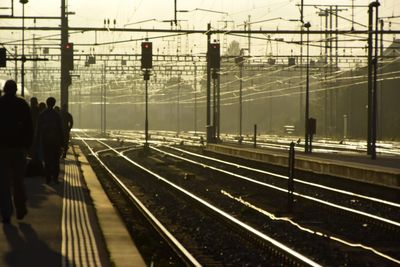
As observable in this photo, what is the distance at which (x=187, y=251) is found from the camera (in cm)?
1229

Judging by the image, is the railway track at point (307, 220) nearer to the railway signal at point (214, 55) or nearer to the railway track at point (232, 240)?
the railway track at point (232, 240)

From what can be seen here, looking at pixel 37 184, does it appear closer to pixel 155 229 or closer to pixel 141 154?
pixel 155 229

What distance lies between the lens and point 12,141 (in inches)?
494

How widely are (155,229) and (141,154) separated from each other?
3236cm

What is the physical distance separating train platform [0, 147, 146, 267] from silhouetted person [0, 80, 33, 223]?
0.44 meters

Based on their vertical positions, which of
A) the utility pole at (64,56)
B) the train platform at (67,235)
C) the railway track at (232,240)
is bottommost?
the railway track at (232,240)

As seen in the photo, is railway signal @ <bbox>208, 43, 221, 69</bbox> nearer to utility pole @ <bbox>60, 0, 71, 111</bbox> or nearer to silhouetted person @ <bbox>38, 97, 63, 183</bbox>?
utility pole @ <bbox>60, 0, 71, 111</bbox>

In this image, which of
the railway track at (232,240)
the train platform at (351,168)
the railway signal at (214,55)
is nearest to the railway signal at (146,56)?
the railway signal at (214,55)

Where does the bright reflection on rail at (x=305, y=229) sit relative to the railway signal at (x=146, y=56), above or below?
below

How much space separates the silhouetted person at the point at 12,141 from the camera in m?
12.6

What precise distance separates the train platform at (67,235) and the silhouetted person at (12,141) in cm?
44

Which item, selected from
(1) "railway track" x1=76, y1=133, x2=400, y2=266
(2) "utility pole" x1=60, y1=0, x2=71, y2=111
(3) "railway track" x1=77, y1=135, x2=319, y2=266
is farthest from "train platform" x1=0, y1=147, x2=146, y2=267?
(2) "utility pole" x1=60, y1=0, x2=71, y2=111

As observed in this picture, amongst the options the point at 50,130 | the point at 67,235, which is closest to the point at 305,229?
the point at 67,235

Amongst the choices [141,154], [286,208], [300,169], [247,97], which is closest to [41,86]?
[247,97]
